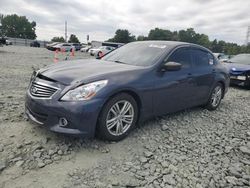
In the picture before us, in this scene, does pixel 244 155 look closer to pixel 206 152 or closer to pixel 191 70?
pixel 206 152

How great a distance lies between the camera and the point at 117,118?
11.5 feet

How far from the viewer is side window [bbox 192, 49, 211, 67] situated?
5.02 meters

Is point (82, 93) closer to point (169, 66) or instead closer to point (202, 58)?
point (169, 66)

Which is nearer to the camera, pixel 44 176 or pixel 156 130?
pixel 44 176

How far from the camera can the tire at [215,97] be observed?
559 cm

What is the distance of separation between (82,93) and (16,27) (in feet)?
295

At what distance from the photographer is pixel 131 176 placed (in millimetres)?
2803

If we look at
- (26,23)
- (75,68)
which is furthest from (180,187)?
(26,23)

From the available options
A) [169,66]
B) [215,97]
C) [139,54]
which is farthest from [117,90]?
[215,97]

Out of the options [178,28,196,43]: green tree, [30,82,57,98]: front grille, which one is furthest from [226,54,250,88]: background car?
[178,28,196,43]: green tree

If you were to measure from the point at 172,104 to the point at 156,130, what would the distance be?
1.86 ft

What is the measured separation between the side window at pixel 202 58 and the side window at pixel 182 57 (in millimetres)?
247

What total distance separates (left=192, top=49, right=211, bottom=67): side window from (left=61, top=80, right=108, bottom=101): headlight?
2635 mm

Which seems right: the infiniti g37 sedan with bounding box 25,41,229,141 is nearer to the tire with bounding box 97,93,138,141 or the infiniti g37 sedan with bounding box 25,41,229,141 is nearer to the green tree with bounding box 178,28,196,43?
the tire with bounding box 97,93,138,141
